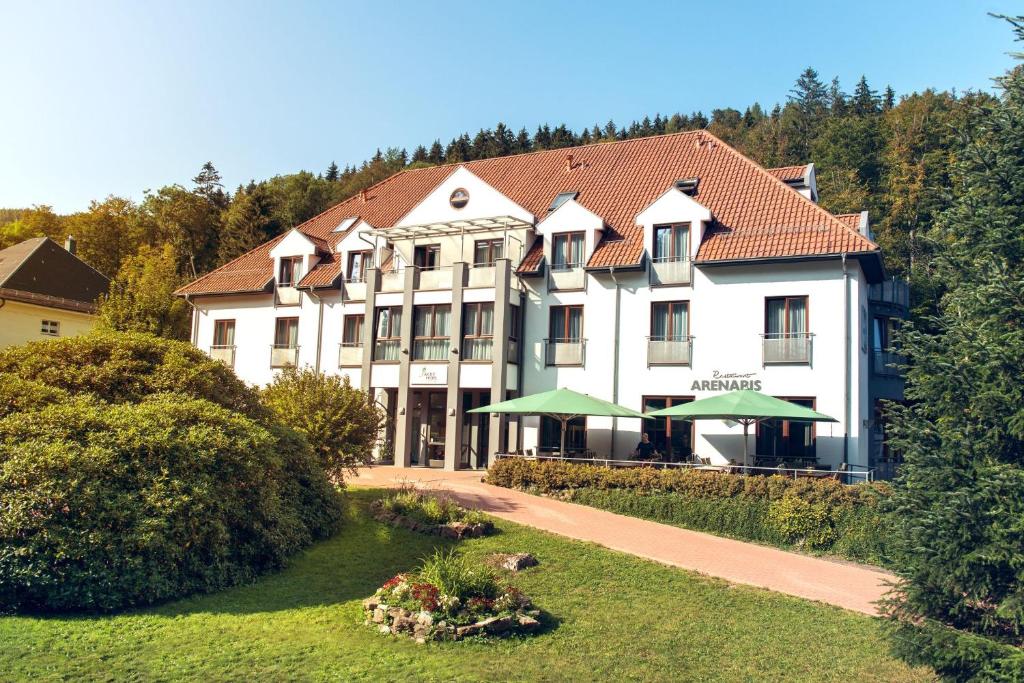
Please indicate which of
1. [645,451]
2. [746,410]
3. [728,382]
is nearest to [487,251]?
[645,451]

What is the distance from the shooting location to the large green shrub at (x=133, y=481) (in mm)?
10914

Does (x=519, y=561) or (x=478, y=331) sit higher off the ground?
(x=478, y=331)

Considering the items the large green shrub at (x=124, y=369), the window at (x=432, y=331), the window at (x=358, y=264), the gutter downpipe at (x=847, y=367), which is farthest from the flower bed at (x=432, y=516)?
the window at (x=358, y=264)

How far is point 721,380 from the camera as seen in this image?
2542 cm

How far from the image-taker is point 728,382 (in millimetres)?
25281

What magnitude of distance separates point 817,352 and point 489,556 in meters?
13.8

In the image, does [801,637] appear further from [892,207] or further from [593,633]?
[892,207]

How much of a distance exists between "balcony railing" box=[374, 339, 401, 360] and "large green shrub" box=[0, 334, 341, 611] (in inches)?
553

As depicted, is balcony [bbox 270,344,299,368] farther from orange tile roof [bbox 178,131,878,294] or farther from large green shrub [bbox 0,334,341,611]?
large green shrub [bbox 0,334,341,611]

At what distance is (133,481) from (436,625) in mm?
4971

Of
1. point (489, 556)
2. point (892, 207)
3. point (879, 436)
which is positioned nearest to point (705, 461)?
point (879, 436)

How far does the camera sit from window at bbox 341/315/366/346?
1264 inches

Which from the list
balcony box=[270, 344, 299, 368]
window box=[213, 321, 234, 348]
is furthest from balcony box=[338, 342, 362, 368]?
window box=[213, 321, 234, 348]

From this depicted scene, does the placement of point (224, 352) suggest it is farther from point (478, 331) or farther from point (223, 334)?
point (478, 331)
